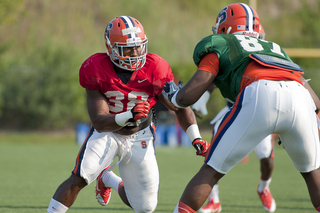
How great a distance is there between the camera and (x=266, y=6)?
45.1 meters

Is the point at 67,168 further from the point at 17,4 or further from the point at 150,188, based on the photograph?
the point at 17,4

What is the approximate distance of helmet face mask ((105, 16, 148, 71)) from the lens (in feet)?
11.1

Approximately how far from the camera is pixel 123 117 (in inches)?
124

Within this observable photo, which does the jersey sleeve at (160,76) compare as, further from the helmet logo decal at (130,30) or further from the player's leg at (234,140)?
the player's leg at (234,140)

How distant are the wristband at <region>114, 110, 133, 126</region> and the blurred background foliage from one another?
10902 millimetres

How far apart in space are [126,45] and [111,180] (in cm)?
138

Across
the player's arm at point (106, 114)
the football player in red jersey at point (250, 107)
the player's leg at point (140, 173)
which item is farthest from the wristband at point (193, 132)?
the football player in red jersey at point (250, 107)

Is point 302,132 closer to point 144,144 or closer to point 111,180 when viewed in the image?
point 144,144

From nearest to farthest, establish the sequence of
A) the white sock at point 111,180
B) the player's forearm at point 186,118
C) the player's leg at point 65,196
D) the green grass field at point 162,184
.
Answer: the player's leg at point 65,196, the player's forearm at point 186,118, the white sock at point 111,180, the green grass field at point 162,184

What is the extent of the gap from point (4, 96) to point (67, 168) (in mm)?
10161

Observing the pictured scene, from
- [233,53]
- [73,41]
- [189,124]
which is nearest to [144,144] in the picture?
[189,124]

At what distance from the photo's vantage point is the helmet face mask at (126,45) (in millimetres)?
3383

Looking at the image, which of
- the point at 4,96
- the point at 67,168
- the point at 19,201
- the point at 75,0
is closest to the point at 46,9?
the point at 75,0

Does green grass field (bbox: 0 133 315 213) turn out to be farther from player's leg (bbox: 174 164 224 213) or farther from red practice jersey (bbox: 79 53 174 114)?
player's leg (bbox: 174 164 224 213)
